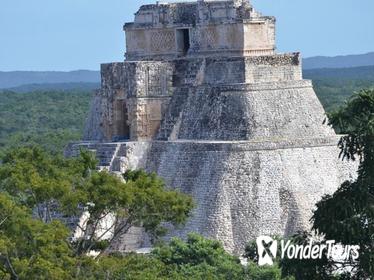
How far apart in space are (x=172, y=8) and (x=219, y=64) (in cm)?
230

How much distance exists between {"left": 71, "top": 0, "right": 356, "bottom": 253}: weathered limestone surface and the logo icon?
1102mm

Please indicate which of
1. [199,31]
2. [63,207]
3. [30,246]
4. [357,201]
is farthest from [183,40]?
[357,201]

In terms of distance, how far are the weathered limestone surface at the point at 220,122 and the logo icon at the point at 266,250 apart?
1102mm

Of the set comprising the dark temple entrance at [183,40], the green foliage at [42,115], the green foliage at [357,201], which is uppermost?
the dark temple entrance at [183,40]

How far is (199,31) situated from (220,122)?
7.42ft

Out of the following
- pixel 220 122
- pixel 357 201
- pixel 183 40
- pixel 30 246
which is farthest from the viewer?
pixel 183 40

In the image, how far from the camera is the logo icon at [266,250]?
31.3m

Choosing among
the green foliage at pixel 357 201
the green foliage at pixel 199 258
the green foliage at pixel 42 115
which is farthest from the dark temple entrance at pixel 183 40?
the green foliage at pixel 42 115

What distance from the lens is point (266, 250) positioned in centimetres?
3194

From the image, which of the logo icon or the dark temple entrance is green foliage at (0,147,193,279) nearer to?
the logo icon

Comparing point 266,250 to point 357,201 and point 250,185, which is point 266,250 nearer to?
point 250,185

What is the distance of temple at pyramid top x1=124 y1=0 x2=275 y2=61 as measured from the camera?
3550 cm

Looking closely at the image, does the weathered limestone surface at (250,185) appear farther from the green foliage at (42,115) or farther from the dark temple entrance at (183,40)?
the green foliage at (42,115)

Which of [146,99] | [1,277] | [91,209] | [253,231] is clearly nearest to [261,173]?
[253,231]
